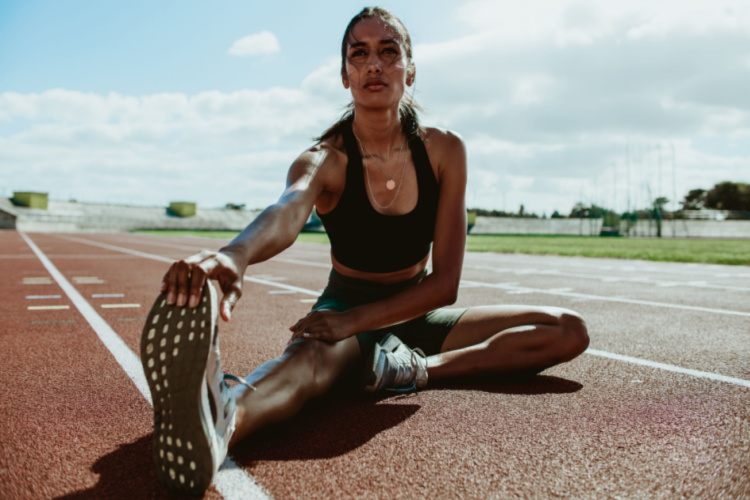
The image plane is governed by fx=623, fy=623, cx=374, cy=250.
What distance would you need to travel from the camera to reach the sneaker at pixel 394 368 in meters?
2.73

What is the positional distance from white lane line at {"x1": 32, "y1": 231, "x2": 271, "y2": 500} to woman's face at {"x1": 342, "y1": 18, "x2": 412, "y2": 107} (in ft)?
5.68

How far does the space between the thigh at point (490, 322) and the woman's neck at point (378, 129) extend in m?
0.98

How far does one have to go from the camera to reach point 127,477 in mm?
1952

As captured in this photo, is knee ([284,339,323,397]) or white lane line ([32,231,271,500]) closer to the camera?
white lane line ([32,231,271,500])

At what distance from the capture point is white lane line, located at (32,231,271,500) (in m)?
1.85

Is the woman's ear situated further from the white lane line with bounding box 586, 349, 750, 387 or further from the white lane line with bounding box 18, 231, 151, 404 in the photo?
the white lane line with bounding box 586, 349, 750, 387

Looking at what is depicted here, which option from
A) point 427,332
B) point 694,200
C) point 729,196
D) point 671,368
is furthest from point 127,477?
point 694,200

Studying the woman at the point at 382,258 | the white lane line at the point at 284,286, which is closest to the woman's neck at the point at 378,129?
the woman at the point at 382,258

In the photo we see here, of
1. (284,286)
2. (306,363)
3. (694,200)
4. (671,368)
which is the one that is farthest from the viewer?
(694,200)

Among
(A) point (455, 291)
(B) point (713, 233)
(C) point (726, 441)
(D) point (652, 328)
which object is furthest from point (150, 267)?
(B) point (713, 233)

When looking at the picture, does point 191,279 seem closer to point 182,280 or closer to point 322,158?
point 182,280

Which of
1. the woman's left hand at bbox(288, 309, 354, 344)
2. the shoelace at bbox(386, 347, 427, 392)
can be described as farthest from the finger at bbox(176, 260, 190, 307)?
the shoelace at bbox(386, 347, 427, 392)

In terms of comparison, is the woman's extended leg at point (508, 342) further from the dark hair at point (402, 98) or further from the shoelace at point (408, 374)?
the dark hair at point (402, 98)

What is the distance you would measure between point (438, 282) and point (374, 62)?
105 cm
